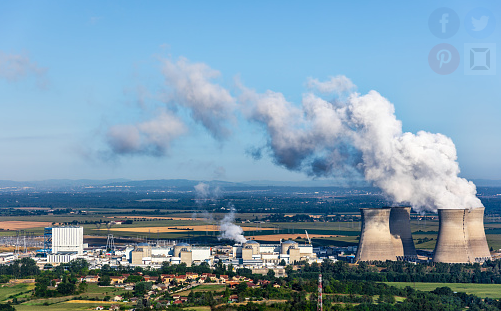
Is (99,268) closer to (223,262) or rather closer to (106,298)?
(223,262)

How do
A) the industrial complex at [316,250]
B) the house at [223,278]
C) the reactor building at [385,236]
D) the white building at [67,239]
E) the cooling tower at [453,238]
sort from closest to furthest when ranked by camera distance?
1. the house at [223,278]
2. the cooling tower at [453,238]
3. the industrial complex at [316,250]
4. the reactor building at [385,236]
5. the white building at [67,239]

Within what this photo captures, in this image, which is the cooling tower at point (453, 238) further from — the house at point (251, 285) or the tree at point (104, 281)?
the tree at point (104, 281)

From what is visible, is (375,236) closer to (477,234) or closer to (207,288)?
(477,234)

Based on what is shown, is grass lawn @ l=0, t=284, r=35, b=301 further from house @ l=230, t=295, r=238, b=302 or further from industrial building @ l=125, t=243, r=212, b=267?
house @ l=230, t=295, r=238, b=302

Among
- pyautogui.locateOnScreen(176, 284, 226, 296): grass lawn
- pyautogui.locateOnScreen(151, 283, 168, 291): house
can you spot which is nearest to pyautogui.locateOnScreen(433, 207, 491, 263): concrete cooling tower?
pyautogui.locateOnScreen(176, 284, 226, 296): grass lawn

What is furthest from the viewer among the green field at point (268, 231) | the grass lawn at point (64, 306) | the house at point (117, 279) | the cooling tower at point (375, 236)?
the green field at point (268, 231)

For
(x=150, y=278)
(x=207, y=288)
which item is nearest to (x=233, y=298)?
(x=207, y=288)

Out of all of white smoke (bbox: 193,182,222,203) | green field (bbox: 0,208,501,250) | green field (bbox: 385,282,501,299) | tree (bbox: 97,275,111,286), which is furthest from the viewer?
white smoke (bbox: 193,182,222,203)

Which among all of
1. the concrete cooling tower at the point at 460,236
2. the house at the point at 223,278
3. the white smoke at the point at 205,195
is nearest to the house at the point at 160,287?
the house at the point at 223,278
